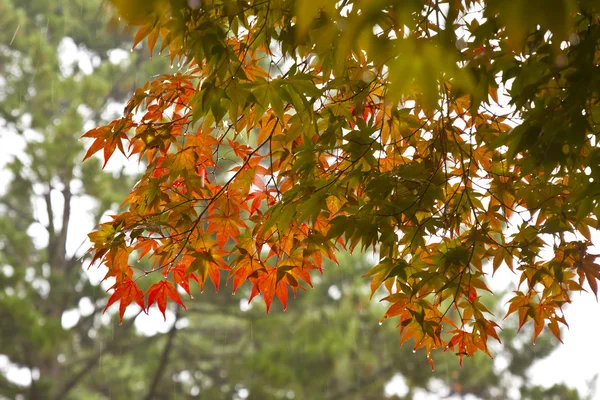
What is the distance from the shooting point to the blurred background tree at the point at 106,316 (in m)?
5.20

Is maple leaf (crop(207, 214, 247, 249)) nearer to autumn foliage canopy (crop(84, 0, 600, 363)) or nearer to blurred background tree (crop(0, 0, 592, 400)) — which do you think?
autumn foliage canopy (crop(84, 0, 600, 363))

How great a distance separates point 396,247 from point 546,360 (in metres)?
6.17

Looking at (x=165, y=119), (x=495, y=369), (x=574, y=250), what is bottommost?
(x=574, y=250)

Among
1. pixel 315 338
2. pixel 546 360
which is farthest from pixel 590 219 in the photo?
pixel 546 360

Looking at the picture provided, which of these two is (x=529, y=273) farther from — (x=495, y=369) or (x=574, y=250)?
(x=495, y=369)

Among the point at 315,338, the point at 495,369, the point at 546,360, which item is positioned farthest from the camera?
the point at 546,360

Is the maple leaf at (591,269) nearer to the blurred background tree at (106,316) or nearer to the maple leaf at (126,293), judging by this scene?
the maple leaf at (126,293)

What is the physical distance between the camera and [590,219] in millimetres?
1147

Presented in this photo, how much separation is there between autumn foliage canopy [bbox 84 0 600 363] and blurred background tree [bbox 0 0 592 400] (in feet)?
13.0

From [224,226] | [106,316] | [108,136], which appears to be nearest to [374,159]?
[224,226]

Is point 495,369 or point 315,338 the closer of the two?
point 315,338

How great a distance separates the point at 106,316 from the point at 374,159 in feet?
17.6

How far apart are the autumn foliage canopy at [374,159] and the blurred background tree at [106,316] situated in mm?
3976

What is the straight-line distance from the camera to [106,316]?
593cm
